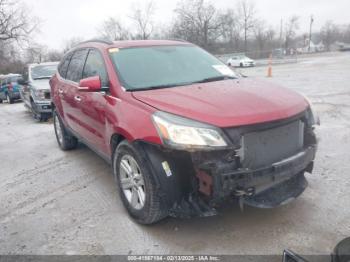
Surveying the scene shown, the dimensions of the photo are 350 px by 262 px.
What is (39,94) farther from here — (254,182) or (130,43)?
(254,182)

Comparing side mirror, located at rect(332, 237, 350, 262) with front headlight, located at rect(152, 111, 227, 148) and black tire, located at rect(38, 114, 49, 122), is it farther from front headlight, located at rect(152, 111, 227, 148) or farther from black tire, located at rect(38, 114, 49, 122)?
black tire, located at rect(38, 114, 49, 122)

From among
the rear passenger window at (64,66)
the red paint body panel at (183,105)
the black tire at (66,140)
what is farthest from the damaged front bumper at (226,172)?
the black tire at (66,140)

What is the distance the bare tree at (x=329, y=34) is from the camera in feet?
263

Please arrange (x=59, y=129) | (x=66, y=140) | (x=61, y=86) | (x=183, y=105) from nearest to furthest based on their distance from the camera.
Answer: (x=183, y=105) < (x=61, y=86) < (x=66, y=140) < (x=59, y=129)

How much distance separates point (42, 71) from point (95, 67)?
736cm

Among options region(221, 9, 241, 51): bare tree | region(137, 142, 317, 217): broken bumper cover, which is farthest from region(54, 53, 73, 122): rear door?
region(221, 9, 241, 51): bare tree

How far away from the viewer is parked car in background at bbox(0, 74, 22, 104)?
16.5 metres

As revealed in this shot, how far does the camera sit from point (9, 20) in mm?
40406

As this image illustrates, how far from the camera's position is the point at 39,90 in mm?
8977

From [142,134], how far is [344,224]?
2018mm

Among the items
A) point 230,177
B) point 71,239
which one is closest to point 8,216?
point 71,239

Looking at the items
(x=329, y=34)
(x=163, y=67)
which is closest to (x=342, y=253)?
(x=163, y=67)

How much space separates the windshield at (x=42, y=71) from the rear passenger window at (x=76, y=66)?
18.5 feet

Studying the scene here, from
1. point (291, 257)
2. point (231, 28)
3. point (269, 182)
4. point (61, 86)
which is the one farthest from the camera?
point (231, 28)
